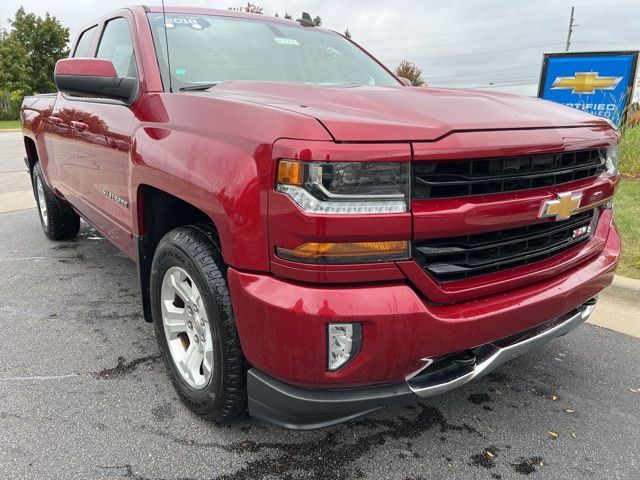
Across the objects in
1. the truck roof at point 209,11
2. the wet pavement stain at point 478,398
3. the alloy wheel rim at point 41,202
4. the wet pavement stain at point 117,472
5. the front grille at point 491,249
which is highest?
the truck roof at point 209,11

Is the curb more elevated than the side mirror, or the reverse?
the side mirror

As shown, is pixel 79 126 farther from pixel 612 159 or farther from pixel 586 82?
pixel 586 82

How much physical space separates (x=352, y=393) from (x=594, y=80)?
775 cm

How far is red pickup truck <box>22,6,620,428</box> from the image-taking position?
5.49 feet

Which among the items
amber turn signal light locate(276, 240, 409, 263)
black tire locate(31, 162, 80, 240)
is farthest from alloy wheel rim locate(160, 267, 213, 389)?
black tire locate(31, 162, 80, 240)

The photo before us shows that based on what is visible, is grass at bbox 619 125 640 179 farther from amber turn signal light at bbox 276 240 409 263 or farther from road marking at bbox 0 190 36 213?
road marking at bbox 0 190 36 213

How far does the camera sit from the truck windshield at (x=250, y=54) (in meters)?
2.74

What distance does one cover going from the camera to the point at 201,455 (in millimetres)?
2150

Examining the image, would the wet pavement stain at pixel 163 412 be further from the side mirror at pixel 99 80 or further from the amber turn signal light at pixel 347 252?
the side mirror at pixel 99 80

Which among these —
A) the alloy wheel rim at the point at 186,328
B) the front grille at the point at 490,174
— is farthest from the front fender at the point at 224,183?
the front grille at the point at 490,174

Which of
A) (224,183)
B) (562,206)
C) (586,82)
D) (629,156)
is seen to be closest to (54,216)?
(224,183)

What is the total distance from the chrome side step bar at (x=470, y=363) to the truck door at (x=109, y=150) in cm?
175

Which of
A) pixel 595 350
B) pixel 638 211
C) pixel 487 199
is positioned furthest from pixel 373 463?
pixel 638 211

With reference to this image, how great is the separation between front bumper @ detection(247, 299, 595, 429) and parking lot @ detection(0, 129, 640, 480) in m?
0.32
